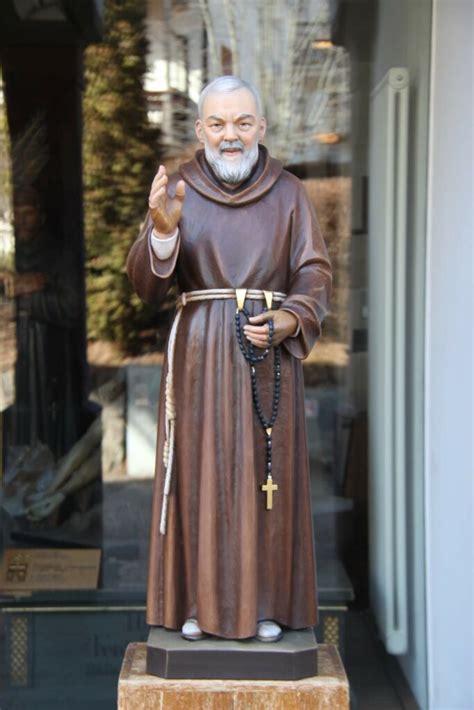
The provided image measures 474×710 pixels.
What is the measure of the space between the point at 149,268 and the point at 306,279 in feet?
1.39

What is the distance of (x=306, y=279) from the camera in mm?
2539

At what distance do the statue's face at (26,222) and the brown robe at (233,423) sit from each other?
184cm

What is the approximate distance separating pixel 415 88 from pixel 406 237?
0.55 metres

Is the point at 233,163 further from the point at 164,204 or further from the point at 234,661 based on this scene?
the point at 234,661

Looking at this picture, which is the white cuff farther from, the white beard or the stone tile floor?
the stone tile floor

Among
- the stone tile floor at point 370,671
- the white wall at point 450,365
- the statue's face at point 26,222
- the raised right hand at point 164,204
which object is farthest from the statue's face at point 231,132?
the stone tile floor at point 370,671

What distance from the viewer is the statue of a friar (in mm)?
2459

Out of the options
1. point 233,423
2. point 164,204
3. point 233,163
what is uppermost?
point 233,163

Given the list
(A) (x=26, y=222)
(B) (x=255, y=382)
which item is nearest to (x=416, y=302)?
(B) (x=255, y=382)

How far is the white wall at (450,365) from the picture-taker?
10.4 feet

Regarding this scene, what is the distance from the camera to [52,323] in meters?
4.38

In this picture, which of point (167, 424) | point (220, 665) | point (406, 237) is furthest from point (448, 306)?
point (220, 665)

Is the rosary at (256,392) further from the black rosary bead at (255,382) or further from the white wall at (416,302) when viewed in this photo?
the white wall at (416,302)

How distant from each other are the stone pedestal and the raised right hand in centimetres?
118
